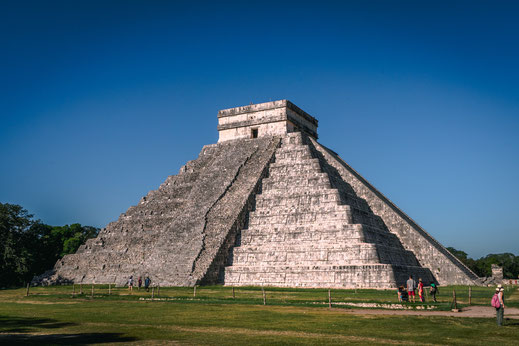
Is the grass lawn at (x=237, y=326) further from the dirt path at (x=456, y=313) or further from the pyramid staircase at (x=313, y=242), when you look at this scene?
the pyramid staircase at (x=313, y=242)

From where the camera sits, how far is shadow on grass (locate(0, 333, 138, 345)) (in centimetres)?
922

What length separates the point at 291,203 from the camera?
91.4 ft

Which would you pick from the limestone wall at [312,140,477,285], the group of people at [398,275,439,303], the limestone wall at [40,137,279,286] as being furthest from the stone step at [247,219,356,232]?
the group of people at [398,275,439,303]

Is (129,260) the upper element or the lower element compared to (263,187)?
lower

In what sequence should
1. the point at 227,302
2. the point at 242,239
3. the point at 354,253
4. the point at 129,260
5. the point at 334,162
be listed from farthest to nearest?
1. the point at 334,162
2. the point at 129,260
3. the point at 242,239
4. the point at 354,253
5. the point at 227,302

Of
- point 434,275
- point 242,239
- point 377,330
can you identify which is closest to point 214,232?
point 242,239

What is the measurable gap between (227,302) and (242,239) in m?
9.16

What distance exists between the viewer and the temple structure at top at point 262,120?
3466 centimetres

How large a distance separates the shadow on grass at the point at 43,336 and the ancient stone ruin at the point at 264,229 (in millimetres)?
12680

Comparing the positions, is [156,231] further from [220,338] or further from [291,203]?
[220,338]

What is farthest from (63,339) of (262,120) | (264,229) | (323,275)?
(262,120)

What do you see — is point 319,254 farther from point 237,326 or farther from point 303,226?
point 237,326

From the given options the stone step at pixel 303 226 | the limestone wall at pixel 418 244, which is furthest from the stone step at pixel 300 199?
the limestone wall at pixel 418 244

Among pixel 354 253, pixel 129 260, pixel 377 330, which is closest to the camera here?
pixel 377 330
